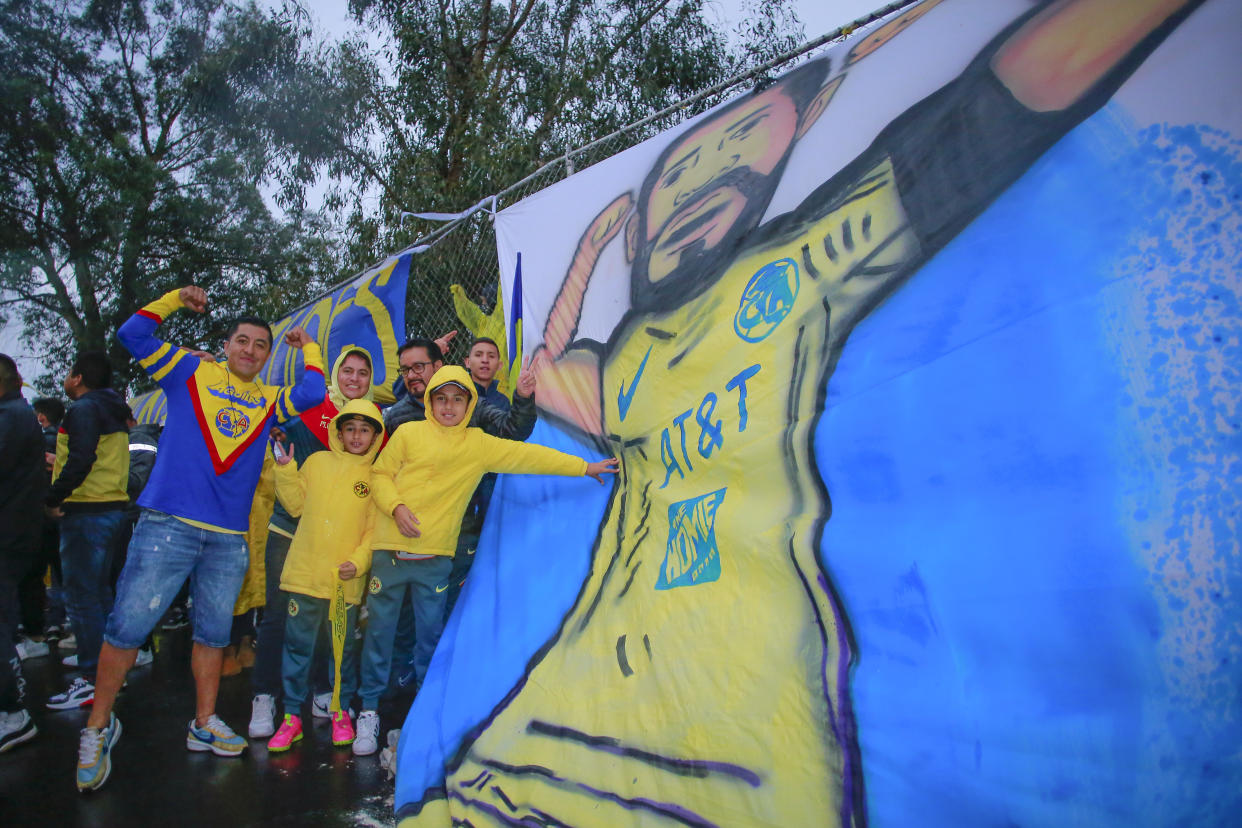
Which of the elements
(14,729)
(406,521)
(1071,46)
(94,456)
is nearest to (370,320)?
(94,456)

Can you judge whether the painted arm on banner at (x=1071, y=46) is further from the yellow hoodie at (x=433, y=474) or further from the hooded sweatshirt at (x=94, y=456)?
the hooded sweatshirt at (x=94, y=456)

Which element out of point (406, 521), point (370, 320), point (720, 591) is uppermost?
point (370, 320)

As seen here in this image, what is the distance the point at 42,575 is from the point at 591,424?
190 inches

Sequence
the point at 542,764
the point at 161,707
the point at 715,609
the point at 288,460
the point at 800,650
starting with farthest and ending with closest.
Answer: the point at 161,707
the point at 288,460
the point at 542,764
the point at 715,609
the point at 800,650

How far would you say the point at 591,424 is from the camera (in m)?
3.41

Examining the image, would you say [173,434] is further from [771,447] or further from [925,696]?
[925,696]

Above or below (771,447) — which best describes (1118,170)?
above

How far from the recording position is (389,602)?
367cm

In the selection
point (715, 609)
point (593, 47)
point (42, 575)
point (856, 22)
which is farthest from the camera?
point (593, 47)

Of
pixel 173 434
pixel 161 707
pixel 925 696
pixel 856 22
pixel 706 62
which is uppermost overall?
pixel 706 62

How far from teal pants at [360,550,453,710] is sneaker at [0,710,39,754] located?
162 centimetres

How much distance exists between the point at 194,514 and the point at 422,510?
926 mm

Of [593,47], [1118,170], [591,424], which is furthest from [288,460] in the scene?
[593,47]

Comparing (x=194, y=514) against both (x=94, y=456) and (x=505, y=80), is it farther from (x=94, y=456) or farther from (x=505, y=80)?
(x=505, y=80)
